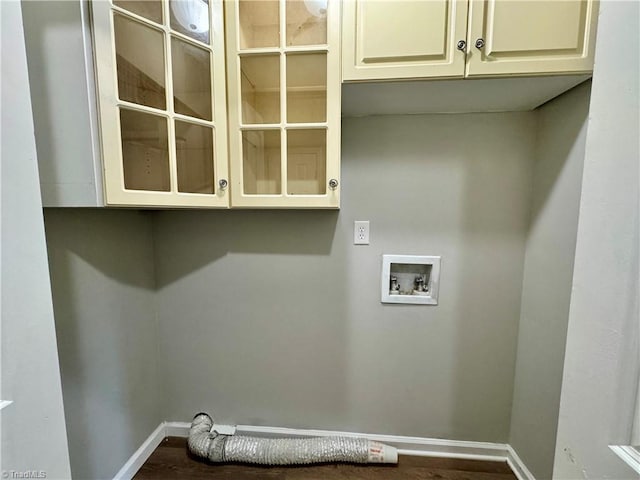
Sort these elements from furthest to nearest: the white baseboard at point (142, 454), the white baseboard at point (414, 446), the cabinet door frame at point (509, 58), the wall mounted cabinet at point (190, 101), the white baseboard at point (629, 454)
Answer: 1. the white baseboard at point (414, 446)
2. the white baseboard at point (142, 454)
3. the cabinet door frame at point (509, 58)
4. the wall mounted cabinet at point (190, 101)
5. the white baseboard at point (629, 454)

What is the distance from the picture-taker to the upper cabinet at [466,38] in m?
0.96

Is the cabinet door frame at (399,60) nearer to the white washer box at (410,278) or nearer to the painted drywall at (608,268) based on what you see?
the painted drywall at (608,268)

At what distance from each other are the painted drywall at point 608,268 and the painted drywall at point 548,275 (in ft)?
2.58

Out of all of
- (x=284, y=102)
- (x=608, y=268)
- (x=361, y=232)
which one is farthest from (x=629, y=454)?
(x=284, y=102)

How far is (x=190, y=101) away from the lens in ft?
3.64

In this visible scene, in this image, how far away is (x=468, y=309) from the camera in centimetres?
144

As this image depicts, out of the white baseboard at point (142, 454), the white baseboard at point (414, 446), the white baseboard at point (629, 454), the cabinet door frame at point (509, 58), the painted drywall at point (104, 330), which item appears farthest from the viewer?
the white baseboard at point (414, 446)

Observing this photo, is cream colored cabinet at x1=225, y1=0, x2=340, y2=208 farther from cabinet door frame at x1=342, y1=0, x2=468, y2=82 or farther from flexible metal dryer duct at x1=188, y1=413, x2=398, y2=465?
flexible metal dryer duct at x1=188, y1=413, x2=398, y2=465

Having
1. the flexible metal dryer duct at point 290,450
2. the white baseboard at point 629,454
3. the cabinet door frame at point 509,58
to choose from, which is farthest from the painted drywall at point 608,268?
the flexible metal dryer duct at point 290,450

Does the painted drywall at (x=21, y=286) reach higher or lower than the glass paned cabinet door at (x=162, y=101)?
lower

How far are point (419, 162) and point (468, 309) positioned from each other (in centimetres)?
80

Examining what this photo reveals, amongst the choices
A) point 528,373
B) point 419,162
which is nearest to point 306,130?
point 419,162

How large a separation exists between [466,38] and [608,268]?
94cm

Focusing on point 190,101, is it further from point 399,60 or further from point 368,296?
point 368,296
